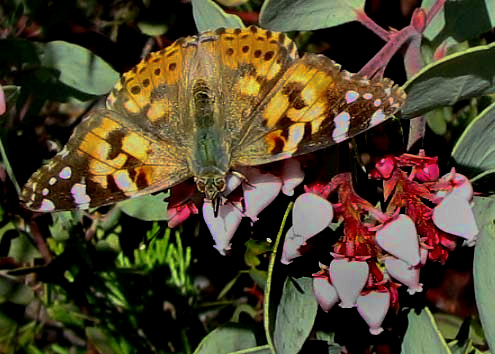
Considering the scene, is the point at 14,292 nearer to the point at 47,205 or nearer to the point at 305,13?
the point at 47,205

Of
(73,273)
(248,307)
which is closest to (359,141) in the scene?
(248,307)

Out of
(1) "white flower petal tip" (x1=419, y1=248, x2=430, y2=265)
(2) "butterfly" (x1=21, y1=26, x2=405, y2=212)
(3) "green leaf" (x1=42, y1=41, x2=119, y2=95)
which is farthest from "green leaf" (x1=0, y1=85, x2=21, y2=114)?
(1) "white flower petal tip" (x1=419, y1=248, x2=430, y2=265)

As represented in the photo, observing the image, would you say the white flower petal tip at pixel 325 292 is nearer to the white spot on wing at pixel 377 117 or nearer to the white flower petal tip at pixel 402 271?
the white flower petal tip at pixel 402 271

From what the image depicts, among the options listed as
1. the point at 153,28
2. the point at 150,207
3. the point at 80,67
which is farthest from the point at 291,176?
the point at 153,28

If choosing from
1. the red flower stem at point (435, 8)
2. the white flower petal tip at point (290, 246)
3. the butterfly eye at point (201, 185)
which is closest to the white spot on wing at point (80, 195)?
the butterfly eye at point (201, 185)

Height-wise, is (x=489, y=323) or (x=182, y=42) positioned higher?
(x=182, y=42)

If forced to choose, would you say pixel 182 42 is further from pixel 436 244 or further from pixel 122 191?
pixel 436 244

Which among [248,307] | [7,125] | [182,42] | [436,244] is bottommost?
[248,307]
